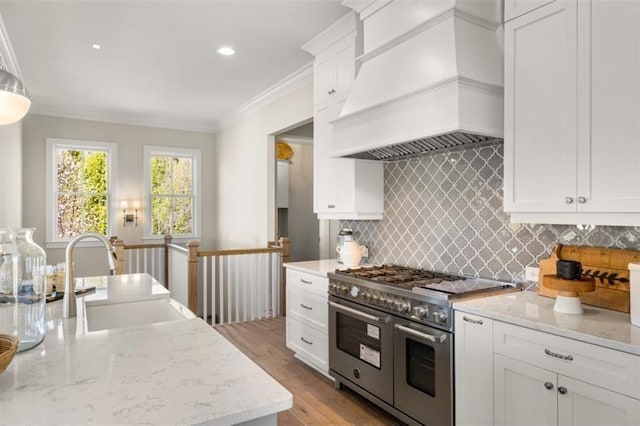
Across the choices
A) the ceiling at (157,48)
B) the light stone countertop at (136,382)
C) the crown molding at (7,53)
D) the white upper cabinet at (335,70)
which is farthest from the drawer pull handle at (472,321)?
the crown molding at (7,53)

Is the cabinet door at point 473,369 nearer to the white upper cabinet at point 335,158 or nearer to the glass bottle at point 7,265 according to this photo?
the white upper cabinet at point 335,158

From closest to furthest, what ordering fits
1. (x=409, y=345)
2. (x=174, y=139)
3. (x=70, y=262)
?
(x=70, y=262)
(x=409, y=345)
(x=174, y=139)

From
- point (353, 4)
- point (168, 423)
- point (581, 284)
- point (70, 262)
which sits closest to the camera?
point (168, 423)

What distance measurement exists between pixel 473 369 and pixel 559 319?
49 centimetres


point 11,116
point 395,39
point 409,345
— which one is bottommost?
point 409,345

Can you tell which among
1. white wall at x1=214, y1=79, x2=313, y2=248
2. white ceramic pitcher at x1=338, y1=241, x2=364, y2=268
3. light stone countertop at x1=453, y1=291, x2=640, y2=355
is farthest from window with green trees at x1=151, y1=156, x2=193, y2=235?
light stone countertop at x1=453, y1=291, x2=640, y2=355

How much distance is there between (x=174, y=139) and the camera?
7.07 metres

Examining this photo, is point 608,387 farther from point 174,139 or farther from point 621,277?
point 174,139

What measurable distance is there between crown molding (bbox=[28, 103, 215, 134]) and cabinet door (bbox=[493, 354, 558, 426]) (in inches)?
252

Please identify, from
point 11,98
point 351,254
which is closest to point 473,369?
point 351,254

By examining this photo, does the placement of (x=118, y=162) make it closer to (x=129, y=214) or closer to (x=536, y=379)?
(x=129, y=214)

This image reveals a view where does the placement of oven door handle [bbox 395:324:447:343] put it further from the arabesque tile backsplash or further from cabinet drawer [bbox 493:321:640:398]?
the arabesque tile backsplash

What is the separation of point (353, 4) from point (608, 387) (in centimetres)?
275

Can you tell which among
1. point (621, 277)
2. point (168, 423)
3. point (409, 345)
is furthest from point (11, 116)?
point (621, 277)
